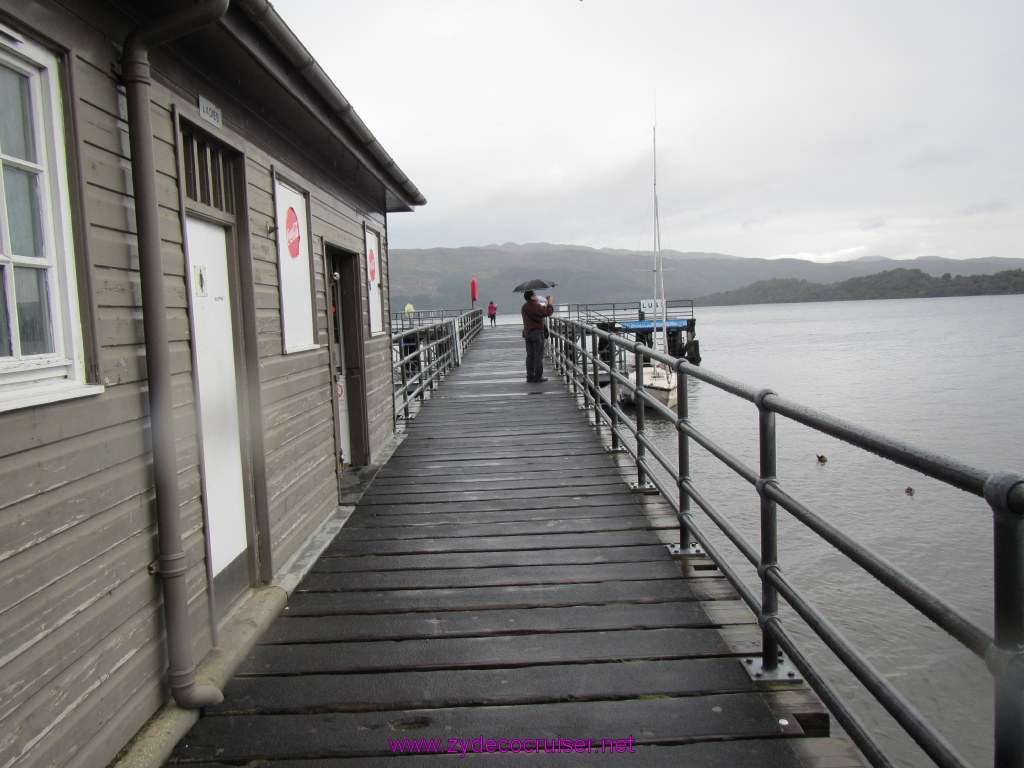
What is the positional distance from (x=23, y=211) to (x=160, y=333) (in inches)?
27.5

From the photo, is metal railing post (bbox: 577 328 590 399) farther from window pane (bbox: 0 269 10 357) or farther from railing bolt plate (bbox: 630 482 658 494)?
window pane (bbox: 0 269 10 357)

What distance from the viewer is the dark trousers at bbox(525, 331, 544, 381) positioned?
477 inches

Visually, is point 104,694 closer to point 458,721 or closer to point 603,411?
point 458,721

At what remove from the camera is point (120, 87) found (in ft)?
8.89

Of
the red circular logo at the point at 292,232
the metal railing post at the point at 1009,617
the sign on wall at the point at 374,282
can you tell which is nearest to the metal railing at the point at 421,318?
the sign on wall at the point at 374,282

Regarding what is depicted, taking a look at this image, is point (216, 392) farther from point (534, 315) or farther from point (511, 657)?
point (534, 315)

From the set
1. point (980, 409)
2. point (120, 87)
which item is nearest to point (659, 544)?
point (120, 87)

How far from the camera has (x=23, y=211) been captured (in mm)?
2188

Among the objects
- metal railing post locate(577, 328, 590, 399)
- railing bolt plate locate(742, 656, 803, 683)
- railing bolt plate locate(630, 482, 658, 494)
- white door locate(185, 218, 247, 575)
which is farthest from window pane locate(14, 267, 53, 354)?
metal railing post locate(577, 328, 590, 399)

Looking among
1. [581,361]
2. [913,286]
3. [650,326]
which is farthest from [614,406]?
[913,286]

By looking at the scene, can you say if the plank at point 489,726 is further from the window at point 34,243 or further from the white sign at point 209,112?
the white sign at point 209,112

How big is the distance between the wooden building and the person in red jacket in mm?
7463

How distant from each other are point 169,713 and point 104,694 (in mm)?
394

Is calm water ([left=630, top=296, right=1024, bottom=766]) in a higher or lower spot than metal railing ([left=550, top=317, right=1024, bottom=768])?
lower
